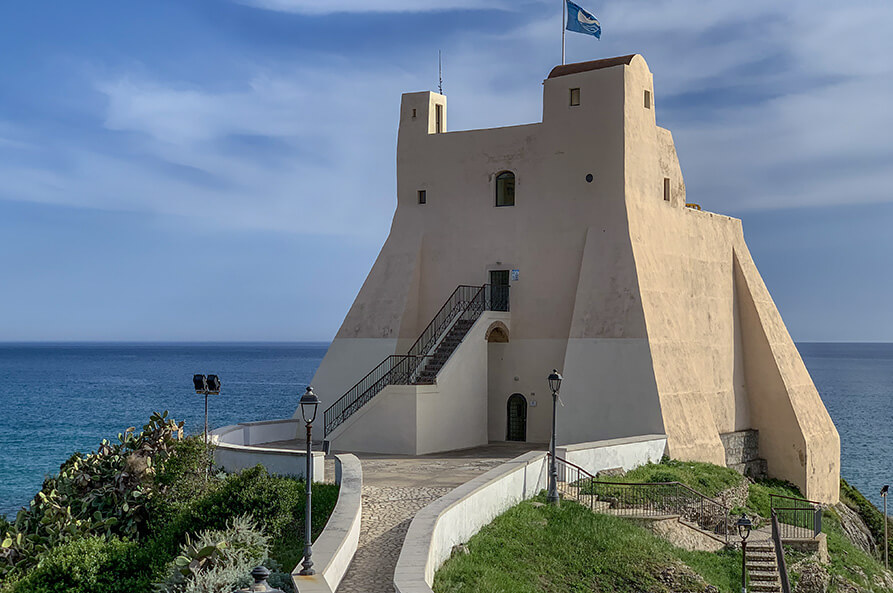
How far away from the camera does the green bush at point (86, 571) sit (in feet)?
54.1

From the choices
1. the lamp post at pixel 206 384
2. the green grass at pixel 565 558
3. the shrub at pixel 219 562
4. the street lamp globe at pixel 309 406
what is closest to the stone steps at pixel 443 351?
the lamp post at pixel 206 384

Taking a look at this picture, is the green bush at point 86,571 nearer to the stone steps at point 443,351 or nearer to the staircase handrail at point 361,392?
the staircase handrail at point 361,392

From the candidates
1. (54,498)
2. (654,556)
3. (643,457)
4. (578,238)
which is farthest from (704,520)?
(54,498)

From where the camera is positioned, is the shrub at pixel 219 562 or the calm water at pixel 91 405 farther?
the calm water at pixel 91 405

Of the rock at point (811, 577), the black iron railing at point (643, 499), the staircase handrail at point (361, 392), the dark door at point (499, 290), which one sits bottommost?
the rock at point (811, 577)

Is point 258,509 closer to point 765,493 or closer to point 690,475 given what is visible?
point 690,475

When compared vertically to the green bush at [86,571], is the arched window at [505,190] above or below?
above

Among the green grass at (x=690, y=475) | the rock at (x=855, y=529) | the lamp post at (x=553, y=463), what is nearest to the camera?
the lamp post at (x=553, y=463)

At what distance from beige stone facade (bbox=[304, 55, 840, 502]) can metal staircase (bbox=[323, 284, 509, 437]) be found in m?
0.44

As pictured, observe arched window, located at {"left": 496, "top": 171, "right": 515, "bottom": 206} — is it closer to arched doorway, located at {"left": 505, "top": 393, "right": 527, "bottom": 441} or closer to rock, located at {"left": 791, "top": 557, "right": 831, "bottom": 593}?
arched doorway, located at {"left": 505, "top": 393, "right": 527, "bottom": 441}

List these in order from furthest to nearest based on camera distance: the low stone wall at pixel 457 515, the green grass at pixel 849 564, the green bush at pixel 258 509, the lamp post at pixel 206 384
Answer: the green grass at pixel 849 564 < the lamp post at pixel 206 384 < the green bush at pixel 258 509 < the low stone wall at pixel 457 515

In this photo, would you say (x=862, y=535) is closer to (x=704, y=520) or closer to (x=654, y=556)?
(x=704, y=520)

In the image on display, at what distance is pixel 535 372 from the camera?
2812cm

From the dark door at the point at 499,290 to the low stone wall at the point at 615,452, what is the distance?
245 inches
